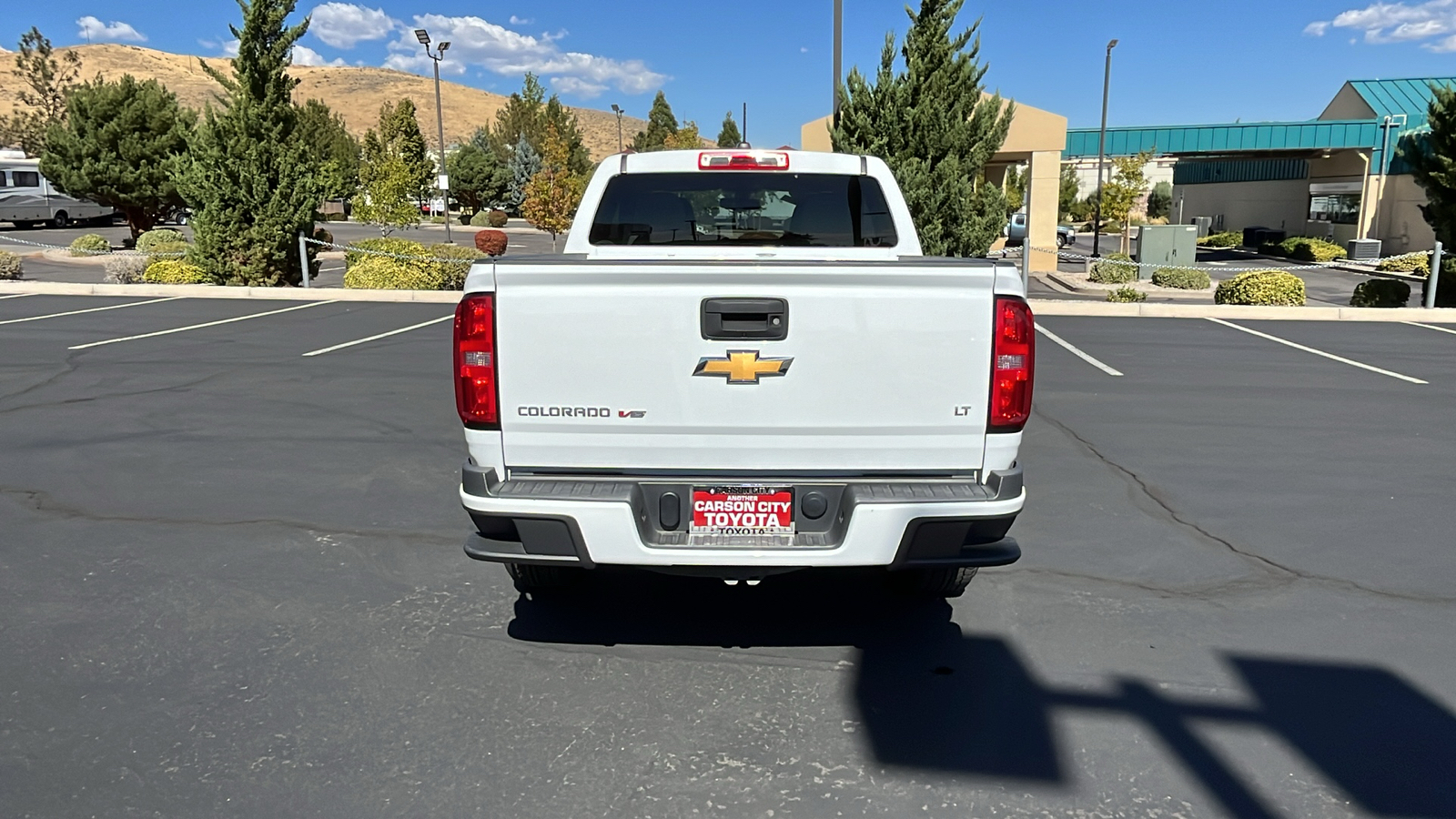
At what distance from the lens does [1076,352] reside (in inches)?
479

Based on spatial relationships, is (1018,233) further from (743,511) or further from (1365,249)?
(743,511)

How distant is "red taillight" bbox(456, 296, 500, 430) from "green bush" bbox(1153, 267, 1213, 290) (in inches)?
1033

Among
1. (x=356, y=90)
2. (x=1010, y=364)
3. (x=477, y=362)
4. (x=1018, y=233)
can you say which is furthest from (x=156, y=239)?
(x=356, y=90)

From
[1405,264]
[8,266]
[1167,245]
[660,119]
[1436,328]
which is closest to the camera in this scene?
[1436,328]

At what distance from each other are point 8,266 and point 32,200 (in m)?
29.1

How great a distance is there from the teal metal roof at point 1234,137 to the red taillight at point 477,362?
144ft

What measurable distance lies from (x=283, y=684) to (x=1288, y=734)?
363cm

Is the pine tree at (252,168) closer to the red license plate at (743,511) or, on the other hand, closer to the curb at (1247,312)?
the curb at (1247,312)

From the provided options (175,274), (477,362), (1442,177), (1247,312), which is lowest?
(1247,312)

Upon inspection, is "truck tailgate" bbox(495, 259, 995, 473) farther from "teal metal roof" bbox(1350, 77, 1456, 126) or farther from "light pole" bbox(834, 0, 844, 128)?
"teal metal roof" bbox(1350, 77, 1456, 126)

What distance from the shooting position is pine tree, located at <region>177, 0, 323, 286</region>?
18.6 metres

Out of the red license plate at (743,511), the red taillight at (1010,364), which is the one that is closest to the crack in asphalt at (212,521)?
the red license plate at (743,511)

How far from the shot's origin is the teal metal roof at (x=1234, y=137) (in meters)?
42.2

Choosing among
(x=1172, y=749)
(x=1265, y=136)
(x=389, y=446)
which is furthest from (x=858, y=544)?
(x=1265, y=136)
